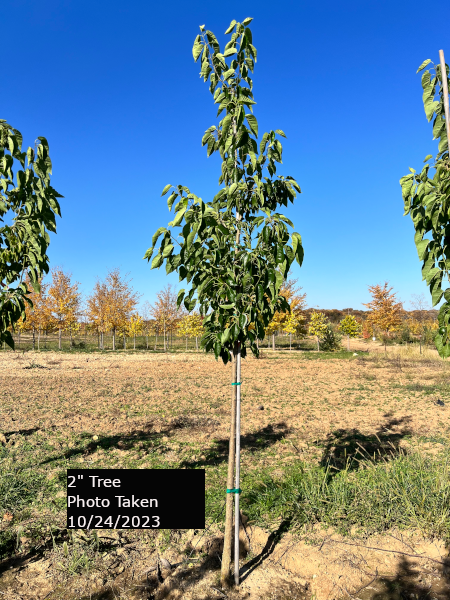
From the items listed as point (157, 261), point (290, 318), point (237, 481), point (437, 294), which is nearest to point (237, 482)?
point (237, 481)

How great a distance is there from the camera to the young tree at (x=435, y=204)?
2572 millimetres

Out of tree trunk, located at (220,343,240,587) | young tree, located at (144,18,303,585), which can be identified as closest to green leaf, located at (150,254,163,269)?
young tree, located at (144,18,303,585)

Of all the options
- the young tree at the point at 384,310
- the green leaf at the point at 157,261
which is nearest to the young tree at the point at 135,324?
the young tree at the point at 384,310

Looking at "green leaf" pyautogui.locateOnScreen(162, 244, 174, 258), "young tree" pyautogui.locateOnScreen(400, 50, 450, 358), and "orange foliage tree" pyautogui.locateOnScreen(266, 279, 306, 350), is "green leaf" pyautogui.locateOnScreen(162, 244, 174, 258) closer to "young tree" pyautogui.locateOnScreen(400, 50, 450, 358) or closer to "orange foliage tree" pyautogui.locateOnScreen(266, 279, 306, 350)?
"young tree" pyautogui.locateOnScreen(400, 50, 450, 358)

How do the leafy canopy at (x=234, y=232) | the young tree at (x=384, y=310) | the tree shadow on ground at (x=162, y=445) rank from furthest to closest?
1. the young tree at (x=384, y=310)
2. the tree shadow on ground at (x=162, y=445)
3. the leafy canopy at (x=234, y=232)

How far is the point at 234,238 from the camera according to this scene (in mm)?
2996

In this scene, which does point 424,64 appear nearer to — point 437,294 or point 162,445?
point 437,294

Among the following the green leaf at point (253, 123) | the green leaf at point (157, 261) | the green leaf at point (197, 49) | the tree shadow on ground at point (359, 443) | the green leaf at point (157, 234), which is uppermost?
the green leaf at point (197, 49)

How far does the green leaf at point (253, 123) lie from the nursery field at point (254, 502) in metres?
3.23

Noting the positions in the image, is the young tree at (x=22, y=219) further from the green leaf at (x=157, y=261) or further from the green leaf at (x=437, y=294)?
the green leaf at (x=437, y=294)

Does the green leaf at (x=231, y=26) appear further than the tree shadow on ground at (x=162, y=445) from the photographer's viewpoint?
Answer: No

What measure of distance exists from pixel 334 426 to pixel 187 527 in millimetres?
Result: 4321

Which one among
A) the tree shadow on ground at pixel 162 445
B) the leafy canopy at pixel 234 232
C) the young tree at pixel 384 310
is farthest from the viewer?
the young tree at pixel 384 310

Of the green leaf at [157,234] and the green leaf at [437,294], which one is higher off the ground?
the green leaf at [157,234]
